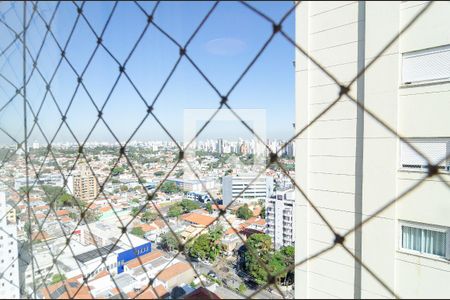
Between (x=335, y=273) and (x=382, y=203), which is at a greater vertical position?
(x=382, y=203)

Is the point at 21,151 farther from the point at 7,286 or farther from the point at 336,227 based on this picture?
the point at 336,227

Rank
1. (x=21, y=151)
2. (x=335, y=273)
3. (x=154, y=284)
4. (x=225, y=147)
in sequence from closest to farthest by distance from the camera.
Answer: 1. (x=154, y=284)
2. (x=335, y=273)
3. (x=21, y=151)
4. (x=225, y=147)

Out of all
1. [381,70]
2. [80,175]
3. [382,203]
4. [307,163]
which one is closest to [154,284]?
[80,175]

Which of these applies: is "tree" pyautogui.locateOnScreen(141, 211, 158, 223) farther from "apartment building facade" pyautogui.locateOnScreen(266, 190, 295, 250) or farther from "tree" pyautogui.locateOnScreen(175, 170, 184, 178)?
"apartment building facade" pyautogui.locateOnScreen(266, 190, 295, 250)

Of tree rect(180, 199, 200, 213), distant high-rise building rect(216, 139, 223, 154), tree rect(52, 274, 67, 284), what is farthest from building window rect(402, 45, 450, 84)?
tree rect(52, 274, 67, 284)

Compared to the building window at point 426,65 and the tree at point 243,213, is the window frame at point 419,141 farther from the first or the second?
the tree at point 243,213

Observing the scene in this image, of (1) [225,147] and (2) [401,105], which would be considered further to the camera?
(1) [225,147]

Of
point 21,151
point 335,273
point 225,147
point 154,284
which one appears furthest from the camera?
point 225,147

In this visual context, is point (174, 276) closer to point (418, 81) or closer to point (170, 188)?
point (170, 188)
